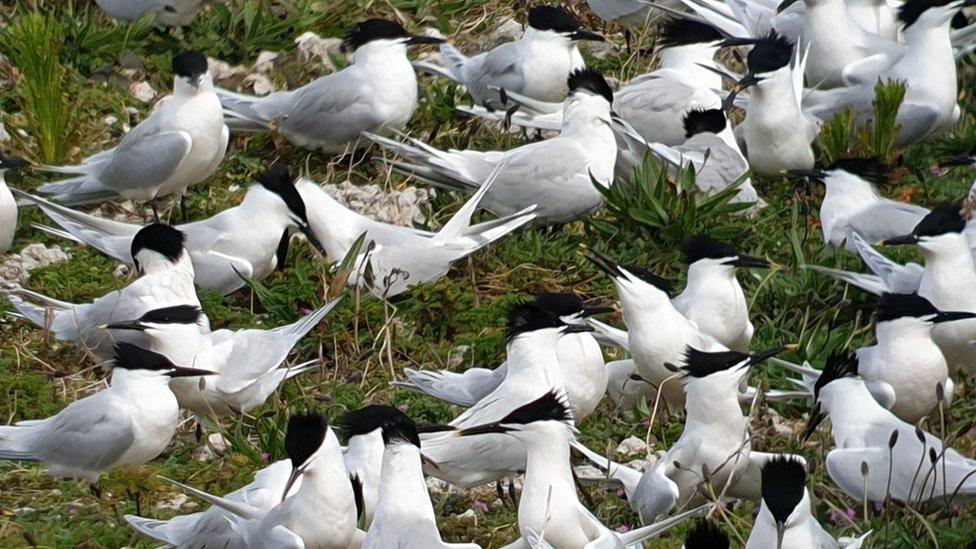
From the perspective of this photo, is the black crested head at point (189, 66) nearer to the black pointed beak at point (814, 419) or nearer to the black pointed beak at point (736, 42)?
the black pointed beak at point (736, 42)

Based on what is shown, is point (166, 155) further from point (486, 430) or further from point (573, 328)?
point (486, 430)

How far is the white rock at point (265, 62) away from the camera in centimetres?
920

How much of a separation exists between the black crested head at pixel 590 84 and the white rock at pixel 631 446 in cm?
224

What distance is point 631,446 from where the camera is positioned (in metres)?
5.93

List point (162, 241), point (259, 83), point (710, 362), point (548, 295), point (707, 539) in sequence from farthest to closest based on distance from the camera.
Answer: point (259, 83), point (162, 241), point (548, 295), point (710, 362), point (707, 539)

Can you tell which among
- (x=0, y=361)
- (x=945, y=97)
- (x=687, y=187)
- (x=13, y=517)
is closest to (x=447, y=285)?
(x=687, y=187)

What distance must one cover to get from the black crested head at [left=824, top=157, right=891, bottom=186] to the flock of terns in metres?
0.01

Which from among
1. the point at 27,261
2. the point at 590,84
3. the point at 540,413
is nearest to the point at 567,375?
the point at 540,413

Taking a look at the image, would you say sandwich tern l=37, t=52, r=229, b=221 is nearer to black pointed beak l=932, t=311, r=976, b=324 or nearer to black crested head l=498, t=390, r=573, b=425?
black crested head l=498, t=390, r=573, b=425

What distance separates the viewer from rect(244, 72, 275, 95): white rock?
9.01m

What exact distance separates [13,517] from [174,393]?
927 millimetres

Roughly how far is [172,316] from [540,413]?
1.87 meters

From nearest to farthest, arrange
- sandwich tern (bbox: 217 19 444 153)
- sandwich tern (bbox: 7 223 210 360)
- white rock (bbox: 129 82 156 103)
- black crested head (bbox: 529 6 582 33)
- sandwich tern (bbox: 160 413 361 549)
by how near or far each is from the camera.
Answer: sandwich tern (bbox: 160 413 361 549)
sandwich tern (bbox: 7 223 210 360)
sandwich tern (bbox: 217 19 444 153)
black crested head (bbox: 529 6 582 33)
white rock (bbox: 129 82 156 103)

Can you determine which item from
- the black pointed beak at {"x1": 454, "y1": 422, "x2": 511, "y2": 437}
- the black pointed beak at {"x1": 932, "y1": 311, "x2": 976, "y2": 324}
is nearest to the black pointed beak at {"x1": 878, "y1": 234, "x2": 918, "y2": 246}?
the black pointed beak at {"x1": 932, "y1": 311, "x2": 976, "y2": 324}
